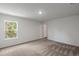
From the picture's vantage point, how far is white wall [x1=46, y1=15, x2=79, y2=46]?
4.27m

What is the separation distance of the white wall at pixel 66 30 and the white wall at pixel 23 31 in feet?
4.99

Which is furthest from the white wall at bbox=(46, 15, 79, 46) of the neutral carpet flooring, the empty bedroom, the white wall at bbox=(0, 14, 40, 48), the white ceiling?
the white wall at bbox=(0, 14, 40, 48)

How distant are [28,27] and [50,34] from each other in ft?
6.92

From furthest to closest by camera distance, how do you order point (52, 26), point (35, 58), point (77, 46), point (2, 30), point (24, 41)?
point (52, 26) < point (24, 41) < point (77, 46) < point (2, 30) < point (35, 58)

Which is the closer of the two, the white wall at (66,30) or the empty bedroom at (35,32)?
the empty bedroom at (35,32)

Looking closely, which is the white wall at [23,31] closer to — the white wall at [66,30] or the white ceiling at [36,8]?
the white ceiling at [36,8]

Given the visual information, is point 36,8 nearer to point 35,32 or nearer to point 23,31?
point 23,31

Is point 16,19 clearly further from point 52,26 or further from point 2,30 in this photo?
point 52,26

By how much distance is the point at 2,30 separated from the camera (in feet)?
12.0

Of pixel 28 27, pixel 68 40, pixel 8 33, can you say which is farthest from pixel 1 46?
pixel 68 40

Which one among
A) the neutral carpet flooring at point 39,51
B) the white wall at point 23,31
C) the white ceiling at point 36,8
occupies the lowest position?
the neutral carpet flooring at point 39,51

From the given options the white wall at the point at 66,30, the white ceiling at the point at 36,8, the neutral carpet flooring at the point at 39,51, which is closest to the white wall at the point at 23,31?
the neutral carpet flooring at the point at 39,51

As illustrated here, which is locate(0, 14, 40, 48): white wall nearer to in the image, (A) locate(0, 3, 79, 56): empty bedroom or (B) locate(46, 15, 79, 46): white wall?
(A) locate(0, 3, 79, 56): empty bedroom

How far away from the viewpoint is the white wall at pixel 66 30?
4.27 m
